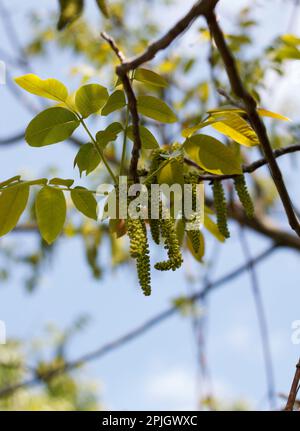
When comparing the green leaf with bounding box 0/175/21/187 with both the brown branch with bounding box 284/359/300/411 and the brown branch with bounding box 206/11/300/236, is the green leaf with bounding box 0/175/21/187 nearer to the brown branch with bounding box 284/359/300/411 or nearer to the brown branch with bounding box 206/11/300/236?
the brown branch with bounding box 206/11/300/236

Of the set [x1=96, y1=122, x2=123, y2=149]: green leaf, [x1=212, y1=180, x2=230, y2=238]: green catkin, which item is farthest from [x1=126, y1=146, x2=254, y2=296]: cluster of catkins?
[x1=96, y1=122, x2=123, y2=149]: green leaf

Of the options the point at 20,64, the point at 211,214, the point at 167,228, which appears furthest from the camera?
the point at 20,64

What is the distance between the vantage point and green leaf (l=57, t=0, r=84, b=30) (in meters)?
1.81

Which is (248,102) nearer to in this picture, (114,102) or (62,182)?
(114,102)

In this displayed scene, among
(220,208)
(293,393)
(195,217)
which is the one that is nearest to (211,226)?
(220,208)

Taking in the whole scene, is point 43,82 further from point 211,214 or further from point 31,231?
point 31,231

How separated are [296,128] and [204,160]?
1.49 m

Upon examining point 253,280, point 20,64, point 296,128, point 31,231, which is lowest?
point 253,280

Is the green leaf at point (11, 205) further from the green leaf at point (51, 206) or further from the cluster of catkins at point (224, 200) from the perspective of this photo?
the cluster of catkins at point (224, 200)

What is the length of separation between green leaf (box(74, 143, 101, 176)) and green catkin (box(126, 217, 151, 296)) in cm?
26

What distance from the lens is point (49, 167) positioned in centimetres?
479

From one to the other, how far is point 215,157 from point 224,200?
156 mm

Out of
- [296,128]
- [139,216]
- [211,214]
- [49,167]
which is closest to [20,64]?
[49,167]

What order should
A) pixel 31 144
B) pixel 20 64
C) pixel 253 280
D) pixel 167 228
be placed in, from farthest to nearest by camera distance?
pixel 20 64
pixel 253 280
pixel 31 144
pixel 167 228
